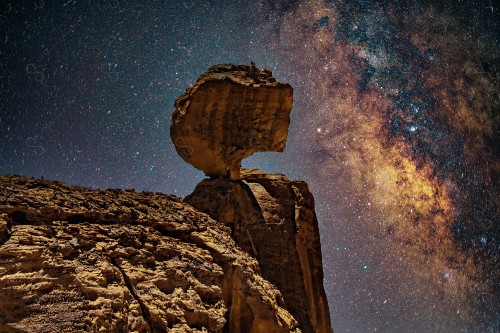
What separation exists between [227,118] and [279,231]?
15.8ft

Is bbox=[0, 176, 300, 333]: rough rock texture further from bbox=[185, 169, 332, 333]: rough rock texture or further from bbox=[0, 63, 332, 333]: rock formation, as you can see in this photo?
bbox=[185, 169, 332, 333]: rough rock texture

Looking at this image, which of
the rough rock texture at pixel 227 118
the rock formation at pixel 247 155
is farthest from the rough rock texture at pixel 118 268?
the rough rock texture at pixel 227 118

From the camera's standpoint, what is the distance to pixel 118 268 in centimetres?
1255

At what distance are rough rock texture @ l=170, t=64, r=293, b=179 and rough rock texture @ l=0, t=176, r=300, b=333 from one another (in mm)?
3820

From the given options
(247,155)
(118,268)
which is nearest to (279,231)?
(247,155)

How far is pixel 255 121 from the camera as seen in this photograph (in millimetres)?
20859

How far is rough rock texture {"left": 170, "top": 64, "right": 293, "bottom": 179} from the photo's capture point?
805 inches

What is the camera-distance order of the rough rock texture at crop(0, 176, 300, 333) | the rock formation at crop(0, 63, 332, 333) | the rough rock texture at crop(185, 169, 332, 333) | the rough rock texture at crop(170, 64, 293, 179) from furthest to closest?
the rough rock texture at crop(170, 64, 293, 179) < the rough rock texture at crop(185, 169, 332, 333) < the rock formation at crop(0, 63, 332, 333) < the rough rock texture at crop(0, 176, 300, 333)

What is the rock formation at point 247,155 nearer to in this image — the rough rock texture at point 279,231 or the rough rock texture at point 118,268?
the rough rock texture at point 279,231

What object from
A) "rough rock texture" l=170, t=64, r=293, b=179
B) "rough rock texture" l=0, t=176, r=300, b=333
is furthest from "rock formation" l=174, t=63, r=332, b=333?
"rough rock texture" l=0, t=176, r=300, b=333

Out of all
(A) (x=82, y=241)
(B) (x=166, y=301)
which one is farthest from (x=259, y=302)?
(A) (x=82, y=241)

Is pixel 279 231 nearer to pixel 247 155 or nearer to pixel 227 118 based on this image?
pixel 247 155

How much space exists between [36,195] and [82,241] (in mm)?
1770

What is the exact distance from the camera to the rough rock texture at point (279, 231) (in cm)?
1877
